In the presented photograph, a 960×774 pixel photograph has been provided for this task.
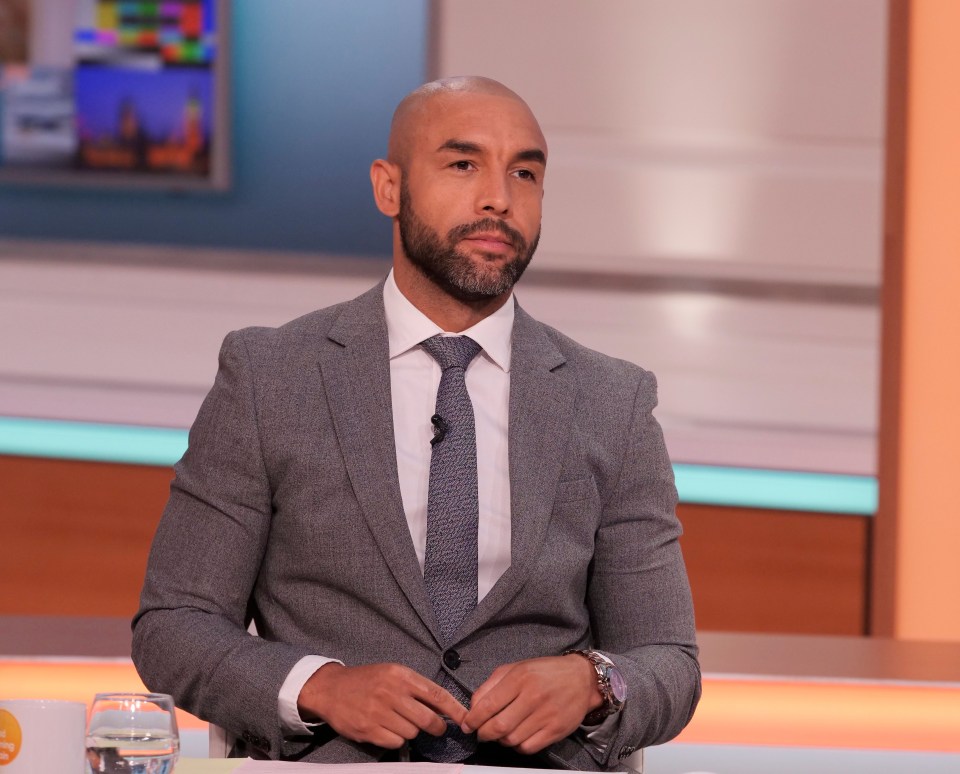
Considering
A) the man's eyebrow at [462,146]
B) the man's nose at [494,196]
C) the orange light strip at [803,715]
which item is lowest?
the orange light strip at [803,715]

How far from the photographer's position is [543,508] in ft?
5.37

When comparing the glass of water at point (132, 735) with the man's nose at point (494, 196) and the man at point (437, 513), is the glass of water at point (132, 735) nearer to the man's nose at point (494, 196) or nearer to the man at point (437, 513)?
the man at point (437, 513)

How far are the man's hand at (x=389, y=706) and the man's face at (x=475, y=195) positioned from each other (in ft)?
1.69

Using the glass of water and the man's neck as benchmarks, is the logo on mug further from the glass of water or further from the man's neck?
the man's neck

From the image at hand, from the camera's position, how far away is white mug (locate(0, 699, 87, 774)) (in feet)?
3.44

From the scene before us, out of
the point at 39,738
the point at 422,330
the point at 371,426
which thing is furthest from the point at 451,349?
the point at 39,738

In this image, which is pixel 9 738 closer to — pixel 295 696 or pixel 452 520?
pixel 295 696

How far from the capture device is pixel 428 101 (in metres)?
1.75

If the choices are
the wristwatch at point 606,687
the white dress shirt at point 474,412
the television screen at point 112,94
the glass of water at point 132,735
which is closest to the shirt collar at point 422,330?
the white dress shirt at point 474,412

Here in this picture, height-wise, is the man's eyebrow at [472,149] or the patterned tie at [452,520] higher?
the man's eyebrow at [472,149]

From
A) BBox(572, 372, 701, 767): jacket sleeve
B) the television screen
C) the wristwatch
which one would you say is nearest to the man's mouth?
BBox(572, 372, 701, 767): jacket sleeve

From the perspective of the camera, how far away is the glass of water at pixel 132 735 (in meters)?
1.07

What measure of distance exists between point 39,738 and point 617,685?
683 mm

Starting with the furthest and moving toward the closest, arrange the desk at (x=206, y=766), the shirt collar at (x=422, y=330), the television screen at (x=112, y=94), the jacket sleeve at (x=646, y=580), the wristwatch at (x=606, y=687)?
the television screen at (x=112, y=94)
the shirt collar at (x=422, y=330)
the jacket sleeve at (x=646, y=580)
the wristwatch at (x=606, y=687)
the desk at (x=206, y=766)
